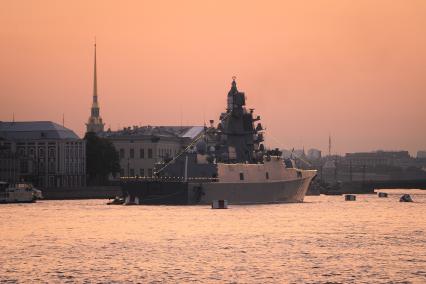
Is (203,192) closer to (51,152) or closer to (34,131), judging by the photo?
(51,152)

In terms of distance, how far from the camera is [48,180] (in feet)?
593

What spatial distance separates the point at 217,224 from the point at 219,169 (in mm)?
30286

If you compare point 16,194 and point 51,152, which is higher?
point 51,152

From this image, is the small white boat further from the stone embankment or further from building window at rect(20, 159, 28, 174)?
building window at rect(20, 159, 28, 174)

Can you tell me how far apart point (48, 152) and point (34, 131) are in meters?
5.28

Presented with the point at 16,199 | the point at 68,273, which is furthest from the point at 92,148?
the point at 68,273

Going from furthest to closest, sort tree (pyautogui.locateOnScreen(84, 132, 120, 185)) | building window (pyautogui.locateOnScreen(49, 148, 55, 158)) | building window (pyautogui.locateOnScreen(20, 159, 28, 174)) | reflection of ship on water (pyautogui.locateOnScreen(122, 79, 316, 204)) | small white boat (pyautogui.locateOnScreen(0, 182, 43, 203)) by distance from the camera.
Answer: tree (pyautogui.locateOnScreen(84, 132, 120, 185)) → building window (pyautogui.locateOnScreen(49, 148, 55, 158)) → building window (pyautogui.locateOnScreen(20, 159, 28, 174)) → small white boat (pyautogui.locateOnScreen(0, 182, 43, 203)) → reflection of ship on water (pyautogui.locateOnScreen(122, 79, 316, 204))

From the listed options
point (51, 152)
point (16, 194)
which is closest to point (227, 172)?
point (16, 194)

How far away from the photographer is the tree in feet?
612

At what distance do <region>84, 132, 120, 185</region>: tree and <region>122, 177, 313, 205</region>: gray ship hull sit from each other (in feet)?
214

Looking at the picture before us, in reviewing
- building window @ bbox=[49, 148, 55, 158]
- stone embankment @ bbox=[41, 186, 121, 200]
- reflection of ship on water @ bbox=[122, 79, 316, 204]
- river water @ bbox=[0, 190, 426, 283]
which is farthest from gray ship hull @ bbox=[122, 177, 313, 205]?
building window @ bbox=[49, 148, 55, 158]

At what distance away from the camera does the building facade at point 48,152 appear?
181 meters

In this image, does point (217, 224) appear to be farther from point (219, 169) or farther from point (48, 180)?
point (48, 180)

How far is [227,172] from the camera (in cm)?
11288
